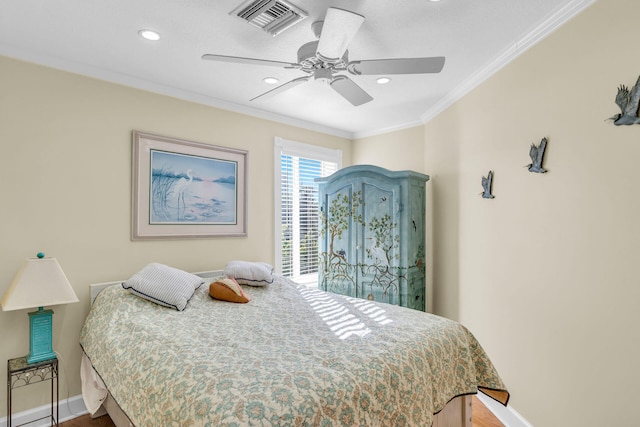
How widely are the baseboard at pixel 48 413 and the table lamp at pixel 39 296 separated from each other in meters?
0.50

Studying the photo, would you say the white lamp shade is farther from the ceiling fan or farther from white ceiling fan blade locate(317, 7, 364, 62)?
white ceiling fan blade locate(317, 7, 364, 62)

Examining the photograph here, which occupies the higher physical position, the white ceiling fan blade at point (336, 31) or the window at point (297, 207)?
the white ceiling fan blade at point (336, 31)

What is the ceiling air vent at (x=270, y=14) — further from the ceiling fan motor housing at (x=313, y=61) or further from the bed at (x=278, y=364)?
the bed at (x=278, y=364)

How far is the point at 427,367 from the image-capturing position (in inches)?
66.2

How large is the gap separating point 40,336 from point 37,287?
1.24ft

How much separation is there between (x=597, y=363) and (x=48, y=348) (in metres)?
3.30

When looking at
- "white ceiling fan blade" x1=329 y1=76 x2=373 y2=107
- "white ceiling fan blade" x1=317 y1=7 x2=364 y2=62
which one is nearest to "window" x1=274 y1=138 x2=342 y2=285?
"white ceiling fan blade" x1=329 y1=76 x2=373 y2=107

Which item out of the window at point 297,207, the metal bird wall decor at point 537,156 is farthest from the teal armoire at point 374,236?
the metal bird wall decor at point 537,156

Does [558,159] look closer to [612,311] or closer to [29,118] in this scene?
[612,311]

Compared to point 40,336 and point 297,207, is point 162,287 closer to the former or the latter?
point 40,336

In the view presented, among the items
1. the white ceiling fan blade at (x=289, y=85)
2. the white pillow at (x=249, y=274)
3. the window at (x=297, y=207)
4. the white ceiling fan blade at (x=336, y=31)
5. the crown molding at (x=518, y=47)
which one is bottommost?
the white pillow at (x=249, y=274)

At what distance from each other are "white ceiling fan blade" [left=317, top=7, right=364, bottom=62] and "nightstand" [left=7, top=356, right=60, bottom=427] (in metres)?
2.59

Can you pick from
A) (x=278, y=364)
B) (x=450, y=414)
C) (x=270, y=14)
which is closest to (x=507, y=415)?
(x=450, y=414)

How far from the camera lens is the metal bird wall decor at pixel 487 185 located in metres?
2.71
